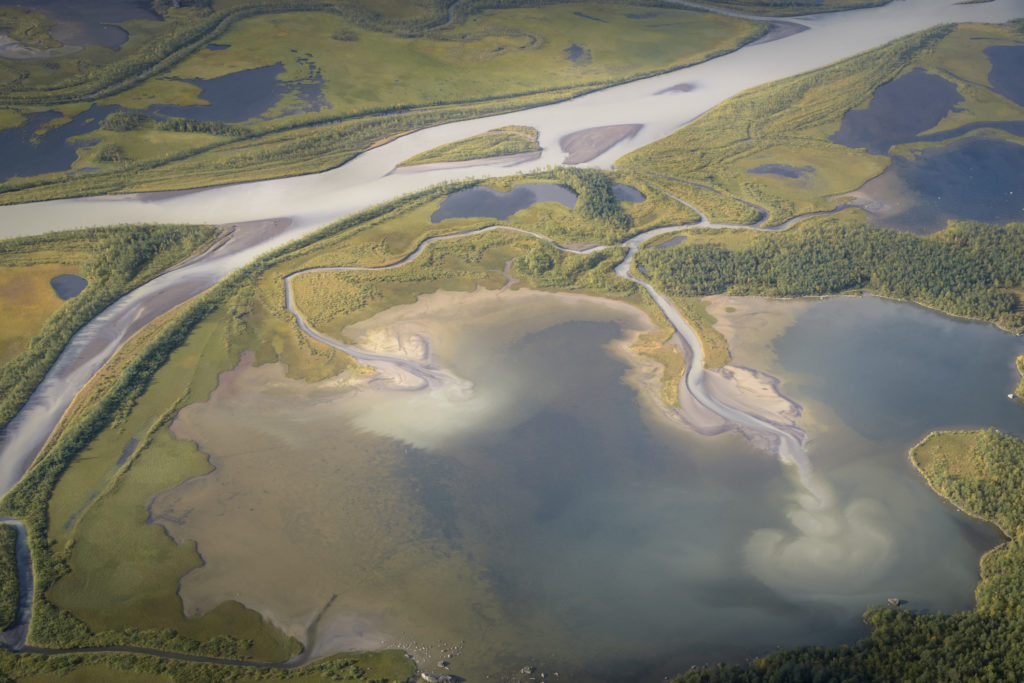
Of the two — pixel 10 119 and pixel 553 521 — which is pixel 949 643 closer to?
pixel 553 521

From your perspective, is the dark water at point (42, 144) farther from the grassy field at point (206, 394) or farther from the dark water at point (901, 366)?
the dark water at point (901, 366)

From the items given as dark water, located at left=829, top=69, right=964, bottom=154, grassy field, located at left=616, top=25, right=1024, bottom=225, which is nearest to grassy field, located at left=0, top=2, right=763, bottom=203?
grassy field, located at left=616, top=25, right=1024, bottom=225

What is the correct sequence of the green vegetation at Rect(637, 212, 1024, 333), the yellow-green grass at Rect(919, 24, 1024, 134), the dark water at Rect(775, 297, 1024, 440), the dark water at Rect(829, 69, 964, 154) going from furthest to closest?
1. the yellow-green grass at Rect(919, 24, 1024, 134)
2. the dark water at Rect(829, 69, 964, 154)
3. the green vegetation at Rect(637, 212, 1024, 333)
4. the dark water at Rect(775, 297, 1024, 440)

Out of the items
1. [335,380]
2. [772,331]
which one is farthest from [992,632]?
[335,380]

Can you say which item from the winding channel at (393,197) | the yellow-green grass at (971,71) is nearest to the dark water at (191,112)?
the winding channel at (393,197)

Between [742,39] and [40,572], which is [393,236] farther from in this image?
[742,39]

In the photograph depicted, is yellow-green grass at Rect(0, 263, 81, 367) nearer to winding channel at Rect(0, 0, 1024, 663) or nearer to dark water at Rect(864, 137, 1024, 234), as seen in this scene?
winding channel at Rect(0, 0, 1024, 663)
